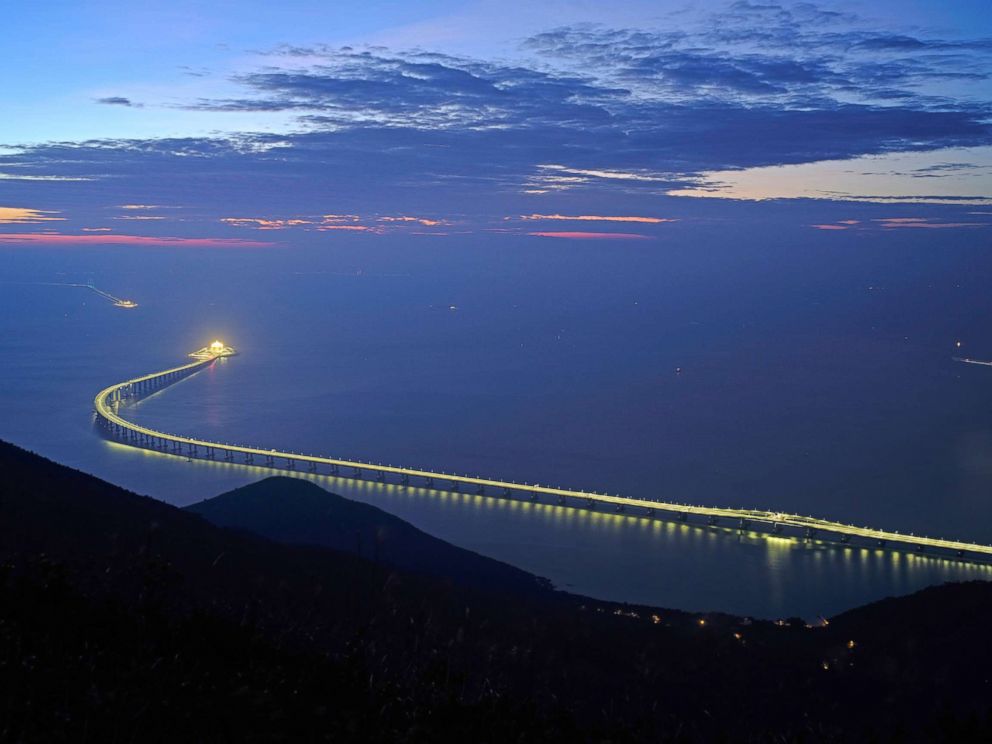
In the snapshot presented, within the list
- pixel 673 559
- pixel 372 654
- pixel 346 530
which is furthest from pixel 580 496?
pixel 372 654

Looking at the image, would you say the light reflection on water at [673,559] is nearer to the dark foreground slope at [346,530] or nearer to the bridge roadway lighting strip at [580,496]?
the bridge roadway lighting strip at [580,496]

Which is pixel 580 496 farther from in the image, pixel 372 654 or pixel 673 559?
pixel 372 654

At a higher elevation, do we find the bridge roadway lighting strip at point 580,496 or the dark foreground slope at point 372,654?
the dark foreground slope at point 372,654

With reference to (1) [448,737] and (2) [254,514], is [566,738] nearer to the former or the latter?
(1) [448,737]

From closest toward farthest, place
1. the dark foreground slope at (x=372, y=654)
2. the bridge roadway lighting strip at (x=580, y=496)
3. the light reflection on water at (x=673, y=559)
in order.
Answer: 1. the dark foreground slope at (x=372, y=654)
2. the light reflection on water at (x=673, y=559)
3. the bridge roadway lighting strip at (x=580, y=496)

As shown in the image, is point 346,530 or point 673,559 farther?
point 673,559

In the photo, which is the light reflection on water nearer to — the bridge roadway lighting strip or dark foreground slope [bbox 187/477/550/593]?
the bridge roadway lighting strip

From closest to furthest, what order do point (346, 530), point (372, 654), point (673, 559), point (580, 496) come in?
point (372, 654) → point (346, 530) → point (673, 559) → point (580, 496)

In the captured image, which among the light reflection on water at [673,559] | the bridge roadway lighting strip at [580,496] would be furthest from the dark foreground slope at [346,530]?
the bridge roadway lighting strip at [580,496]

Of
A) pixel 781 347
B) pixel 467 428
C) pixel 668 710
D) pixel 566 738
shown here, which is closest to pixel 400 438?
pixel 467 428
